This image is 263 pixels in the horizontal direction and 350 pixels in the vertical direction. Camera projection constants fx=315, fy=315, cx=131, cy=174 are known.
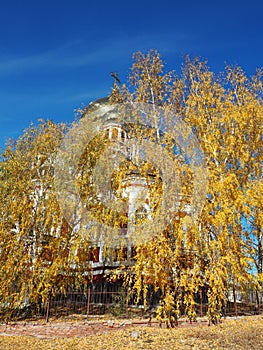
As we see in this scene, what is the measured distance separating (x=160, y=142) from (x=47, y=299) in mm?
7038

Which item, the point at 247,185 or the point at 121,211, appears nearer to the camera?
the point at 247,185

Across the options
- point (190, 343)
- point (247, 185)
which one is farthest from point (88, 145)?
point (190, 343)

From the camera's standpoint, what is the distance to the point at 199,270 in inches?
380

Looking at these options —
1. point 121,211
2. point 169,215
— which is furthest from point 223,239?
point 121,211

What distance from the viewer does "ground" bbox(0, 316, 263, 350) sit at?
299 inches

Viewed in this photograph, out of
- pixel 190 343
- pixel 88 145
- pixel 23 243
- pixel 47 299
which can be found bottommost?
pixel 190 343

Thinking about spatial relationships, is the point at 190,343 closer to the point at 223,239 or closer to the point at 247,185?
the point at 223,239

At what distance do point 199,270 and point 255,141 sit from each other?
5917 millimetres

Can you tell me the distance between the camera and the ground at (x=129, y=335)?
24.9 ft

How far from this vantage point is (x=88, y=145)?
14555 millimetres

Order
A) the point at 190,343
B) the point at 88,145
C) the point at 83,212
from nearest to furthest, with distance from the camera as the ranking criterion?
1. the point at 190,343
2. the point at 83,212
3. the point at 88,145

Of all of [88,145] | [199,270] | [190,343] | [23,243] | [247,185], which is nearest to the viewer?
[190,343]

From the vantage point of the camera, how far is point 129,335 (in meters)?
8.59

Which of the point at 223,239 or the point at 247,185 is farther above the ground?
the point at 247,185
